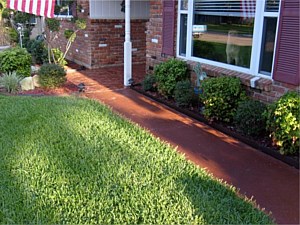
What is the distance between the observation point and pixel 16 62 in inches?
280

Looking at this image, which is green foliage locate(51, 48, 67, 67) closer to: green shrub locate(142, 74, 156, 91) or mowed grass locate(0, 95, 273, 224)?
green shrub locate(142, 74, 156, 91)

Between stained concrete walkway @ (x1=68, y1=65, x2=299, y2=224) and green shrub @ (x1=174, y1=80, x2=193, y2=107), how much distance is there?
223mm

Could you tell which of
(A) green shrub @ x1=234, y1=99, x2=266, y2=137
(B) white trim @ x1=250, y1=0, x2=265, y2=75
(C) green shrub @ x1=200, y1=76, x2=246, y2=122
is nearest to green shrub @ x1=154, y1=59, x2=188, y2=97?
(C) green shrub @ x1=200, y1=76, x2=246, y2=122

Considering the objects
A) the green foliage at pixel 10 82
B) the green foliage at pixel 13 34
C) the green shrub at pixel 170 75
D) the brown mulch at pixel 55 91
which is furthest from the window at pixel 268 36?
the green foliage at pixel 13 34

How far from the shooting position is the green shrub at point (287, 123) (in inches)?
138

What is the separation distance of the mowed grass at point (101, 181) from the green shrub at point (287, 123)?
99 cm

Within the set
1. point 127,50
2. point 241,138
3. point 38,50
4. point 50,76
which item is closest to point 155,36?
point 127,50

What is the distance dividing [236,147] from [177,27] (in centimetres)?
293

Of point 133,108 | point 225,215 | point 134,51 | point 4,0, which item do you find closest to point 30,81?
point 133,108

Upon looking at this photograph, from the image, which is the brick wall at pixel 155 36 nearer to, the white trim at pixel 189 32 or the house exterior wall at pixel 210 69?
the house exterior wall at pixel 210 69

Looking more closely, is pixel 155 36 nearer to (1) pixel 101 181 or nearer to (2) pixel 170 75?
(2) pixel 170 75

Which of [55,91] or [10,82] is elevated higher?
[10,82]

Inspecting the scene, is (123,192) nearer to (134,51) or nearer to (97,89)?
(97,89)

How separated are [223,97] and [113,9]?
5779 millimetres
